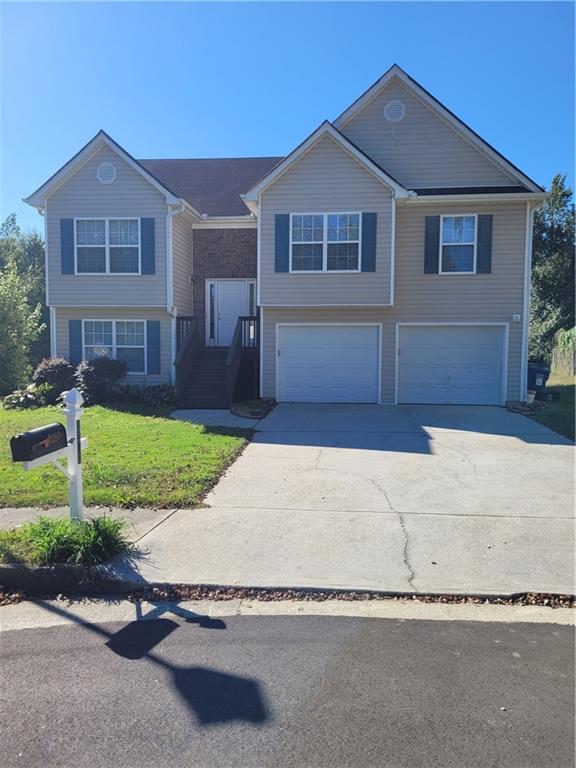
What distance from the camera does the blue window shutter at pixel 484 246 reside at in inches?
611

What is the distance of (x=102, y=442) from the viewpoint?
1041 centimetres

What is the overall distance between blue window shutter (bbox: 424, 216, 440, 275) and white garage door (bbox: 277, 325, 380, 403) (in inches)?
88.7

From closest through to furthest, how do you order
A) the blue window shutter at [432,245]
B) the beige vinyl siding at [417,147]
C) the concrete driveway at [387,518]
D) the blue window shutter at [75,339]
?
the concrete driveway at [387,518]
the blue window shutter at [432,245]
the beige vinyl siding at [417,147]
the blue window shutter at [75,339]

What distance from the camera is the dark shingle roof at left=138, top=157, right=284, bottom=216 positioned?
66.1 feet

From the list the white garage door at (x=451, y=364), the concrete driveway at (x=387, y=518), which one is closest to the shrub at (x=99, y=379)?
the concrete driveway at (x=387, y=518)

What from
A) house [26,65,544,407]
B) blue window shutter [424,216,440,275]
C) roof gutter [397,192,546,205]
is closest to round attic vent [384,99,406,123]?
house [26,65,544,407]

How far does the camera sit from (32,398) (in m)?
15.9

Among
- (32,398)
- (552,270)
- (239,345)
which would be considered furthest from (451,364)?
(552,270)

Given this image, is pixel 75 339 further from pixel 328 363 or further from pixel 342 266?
pixel 342 266

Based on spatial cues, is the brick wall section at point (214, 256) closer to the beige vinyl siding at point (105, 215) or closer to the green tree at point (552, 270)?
the beige vinyl siding at point (105, 215)

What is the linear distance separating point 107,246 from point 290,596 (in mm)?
14291

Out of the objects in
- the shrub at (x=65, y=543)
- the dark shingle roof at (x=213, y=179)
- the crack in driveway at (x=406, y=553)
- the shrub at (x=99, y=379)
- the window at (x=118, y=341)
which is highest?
the dark shingle roof at (x=213, y=179)

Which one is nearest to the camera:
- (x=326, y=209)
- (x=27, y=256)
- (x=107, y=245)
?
(x=326, y=209)

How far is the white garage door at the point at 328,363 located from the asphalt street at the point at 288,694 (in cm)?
1217
